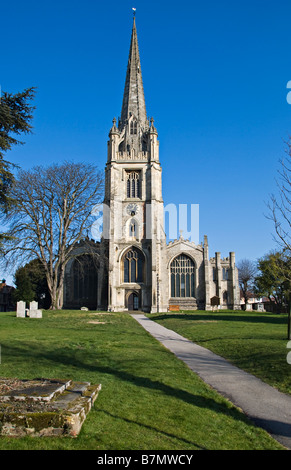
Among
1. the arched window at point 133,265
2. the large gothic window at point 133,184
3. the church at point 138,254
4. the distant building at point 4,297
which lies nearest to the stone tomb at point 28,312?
the church at point 138,254

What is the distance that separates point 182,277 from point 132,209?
34.6 feet

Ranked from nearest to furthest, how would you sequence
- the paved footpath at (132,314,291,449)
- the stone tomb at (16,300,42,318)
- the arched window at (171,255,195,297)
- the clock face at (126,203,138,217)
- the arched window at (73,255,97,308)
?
the paved footpath at (132,314,291,449), the stone tomb at (16,300,42,318), the clock face at (126,203,138,217), the arched window at (73,255,97,308), the arched window at (171,255,195,297)

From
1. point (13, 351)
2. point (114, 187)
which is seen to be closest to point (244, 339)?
point (13, 351)

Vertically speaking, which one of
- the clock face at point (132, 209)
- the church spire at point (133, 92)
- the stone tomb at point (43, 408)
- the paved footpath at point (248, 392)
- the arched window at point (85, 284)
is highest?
the church spire at point (133, 92)

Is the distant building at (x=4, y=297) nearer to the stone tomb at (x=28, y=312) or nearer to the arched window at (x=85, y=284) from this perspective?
the arched window at (x=85, y=284)

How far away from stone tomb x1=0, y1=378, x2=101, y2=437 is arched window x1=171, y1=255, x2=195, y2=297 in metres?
40.2

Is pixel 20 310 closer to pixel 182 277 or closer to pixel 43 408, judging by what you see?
pixel 43 408

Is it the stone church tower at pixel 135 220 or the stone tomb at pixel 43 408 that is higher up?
the stone church tower at pixel 135 220

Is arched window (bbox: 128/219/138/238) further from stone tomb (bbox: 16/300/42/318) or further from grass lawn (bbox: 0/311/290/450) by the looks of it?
grass lawn (bbox: 0/311/290/450)

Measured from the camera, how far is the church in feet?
133

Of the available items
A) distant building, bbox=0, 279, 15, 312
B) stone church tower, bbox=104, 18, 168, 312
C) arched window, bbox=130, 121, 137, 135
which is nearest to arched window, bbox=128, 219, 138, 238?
stone church tower, bbox=104, 18, 168, 312

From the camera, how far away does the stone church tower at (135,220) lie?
131ft

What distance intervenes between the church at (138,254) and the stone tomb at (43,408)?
1282 inches
